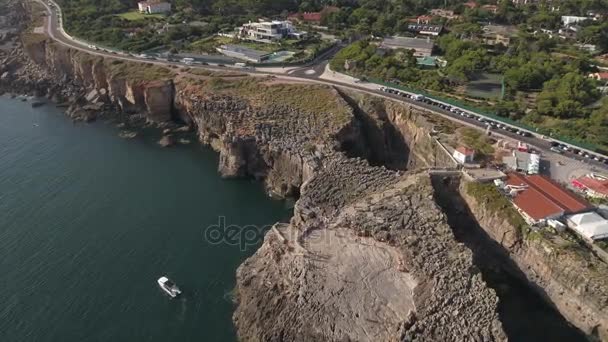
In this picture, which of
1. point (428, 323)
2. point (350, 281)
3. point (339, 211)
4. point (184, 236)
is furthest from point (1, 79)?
point (428, 323)

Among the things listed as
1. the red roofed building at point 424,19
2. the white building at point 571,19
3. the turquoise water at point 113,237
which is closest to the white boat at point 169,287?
the turquoise water at point 113,237

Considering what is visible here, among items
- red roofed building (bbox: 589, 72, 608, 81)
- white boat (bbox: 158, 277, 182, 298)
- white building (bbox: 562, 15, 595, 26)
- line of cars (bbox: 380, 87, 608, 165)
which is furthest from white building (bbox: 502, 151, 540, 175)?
white building (bbox: 562, 15, 595, 26)

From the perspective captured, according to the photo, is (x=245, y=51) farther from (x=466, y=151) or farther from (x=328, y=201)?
(x=466, y=151)

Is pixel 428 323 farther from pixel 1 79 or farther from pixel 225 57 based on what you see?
pixel 1 79

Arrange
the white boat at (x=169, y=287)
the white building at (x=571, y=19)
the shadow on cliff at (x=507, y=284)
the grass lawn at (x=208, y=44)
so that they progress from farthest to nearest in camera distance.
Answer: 1. the white building at (x=571, y=19)
2. the grass lawn at (x=208, y=44)
3. the white boat at (x=169, y=287)
4. the shadow on cliff at (x=507, y=284)

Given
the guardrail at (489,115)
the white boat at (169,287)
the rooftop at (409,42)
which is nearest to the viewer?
the white boat at (169,287)

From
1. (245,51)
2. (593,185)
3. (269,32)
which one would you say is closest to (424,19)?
(269,32)

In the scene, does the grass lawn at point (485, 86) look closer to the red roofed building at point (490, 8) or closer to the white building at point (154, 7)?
the red roofed building at point (490, 8)
